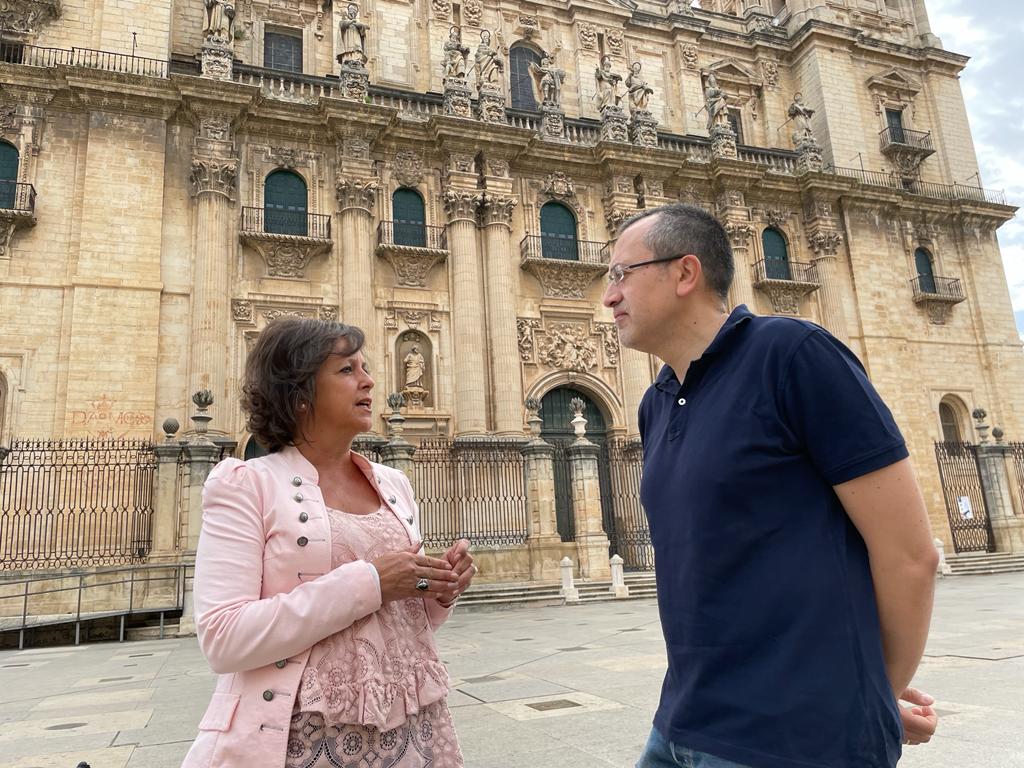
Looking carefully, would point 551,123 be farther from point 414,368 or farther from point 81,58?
point 81,58

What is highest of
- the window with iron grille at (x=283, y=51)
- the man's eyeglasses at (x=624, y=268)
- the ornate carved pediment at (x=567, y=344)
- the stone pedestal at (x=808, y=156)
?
the window with iron grille at (x=283, y=51)

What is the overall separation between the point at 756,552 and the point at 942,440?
82.7 ft

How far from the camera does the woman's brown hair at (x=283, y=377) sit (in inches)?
75.4

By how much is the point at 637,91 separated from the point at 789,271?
7335 mm


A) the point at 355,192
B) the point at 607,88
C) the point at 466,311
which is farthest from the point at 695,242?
the point at 607,88

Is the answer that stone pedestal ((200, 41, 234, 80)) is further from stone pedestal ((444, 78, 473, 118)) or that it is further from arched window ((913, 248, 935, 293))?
arched window ((913, 248, 935, 293))

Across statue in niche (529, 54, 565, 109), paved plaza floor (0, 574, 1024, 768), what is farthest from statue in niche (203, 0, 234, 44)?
→ paved plaza floor (0, 574, 1024, 768)

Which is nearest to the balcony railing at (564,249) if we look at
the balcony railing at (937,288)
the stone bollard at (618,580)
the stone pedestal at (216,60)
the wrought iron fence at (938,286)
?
the stone pedestal at (216,60)

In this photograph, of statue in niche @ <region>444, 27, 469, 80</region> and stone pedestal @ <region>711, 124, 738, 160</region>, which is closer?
statue in niche @ <region>444, 27, 469, 80</region>

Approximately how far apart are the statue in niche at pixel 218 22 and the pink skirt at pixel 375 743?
63.6 ft

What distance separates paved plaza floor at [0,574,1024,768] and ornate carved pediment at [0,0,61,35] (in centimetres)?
1450

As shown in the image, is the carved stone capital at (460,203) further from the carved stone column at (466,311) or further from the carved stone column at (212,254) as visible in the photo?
→ the carved stone column at (212,254)

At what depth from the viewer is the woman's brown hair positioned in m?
1.92

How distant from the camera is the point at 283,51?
2022 centimetres
